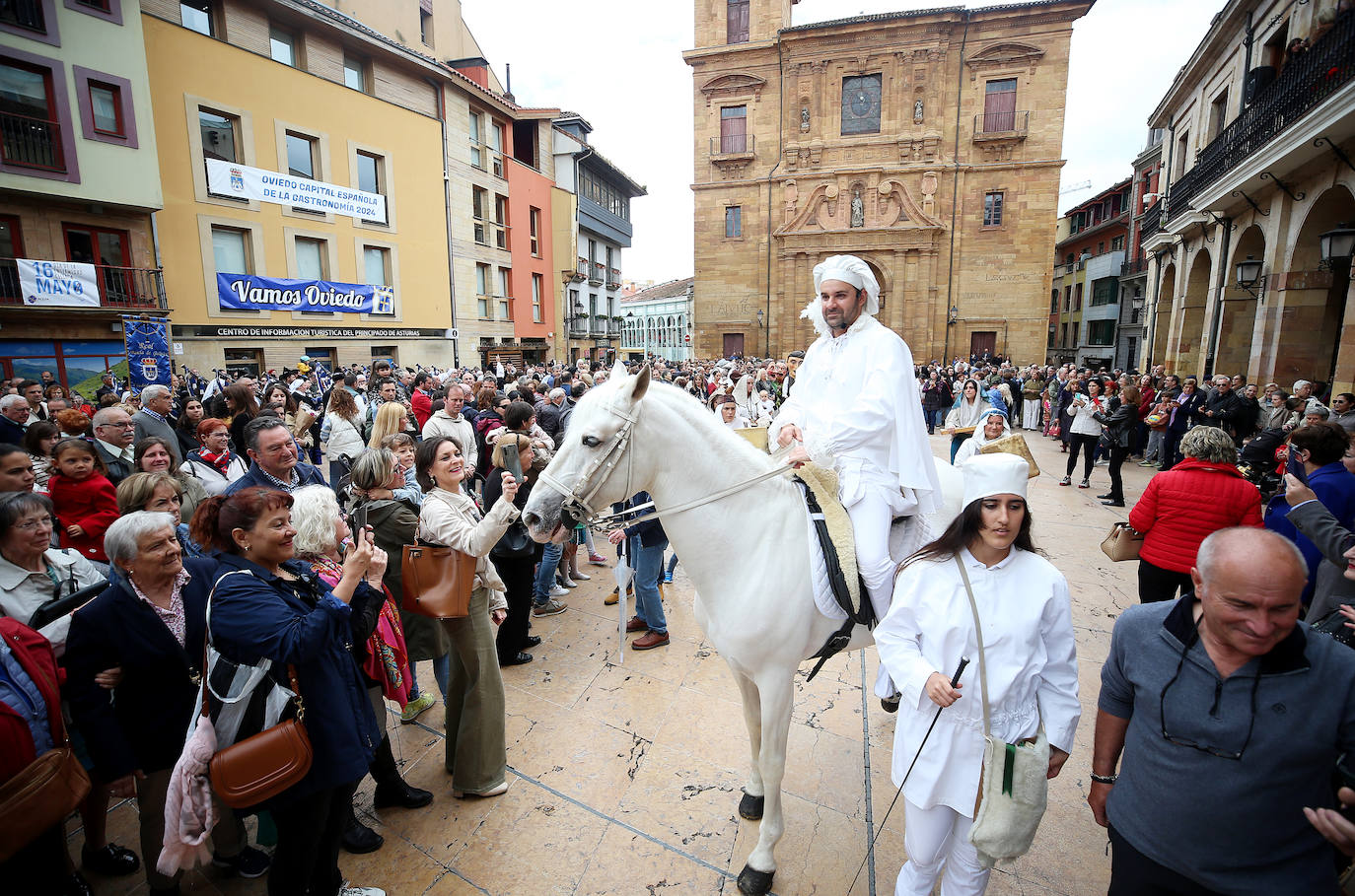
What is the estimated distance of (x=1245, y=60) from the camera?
39.2ft

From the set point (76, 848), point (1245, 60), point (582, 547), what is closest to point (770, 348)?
point (1245, 60)

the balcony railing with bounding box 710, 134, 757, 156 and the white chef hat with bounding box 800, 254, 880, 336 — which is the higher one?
the balcony railing with bounding box 710, 134, 757, 156

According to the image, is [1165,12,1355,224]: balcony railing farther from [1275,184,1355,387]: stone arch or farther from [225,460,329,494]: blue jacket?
[225,460,329,494]: blue jacket

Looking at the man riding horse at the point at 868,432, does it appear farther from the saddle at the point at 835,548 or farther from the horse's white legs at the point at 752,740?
the horse's white legs at the point at 752,740

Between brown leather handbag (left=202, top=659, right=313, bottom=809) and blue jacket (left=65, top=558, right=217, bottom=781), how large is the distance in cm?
51

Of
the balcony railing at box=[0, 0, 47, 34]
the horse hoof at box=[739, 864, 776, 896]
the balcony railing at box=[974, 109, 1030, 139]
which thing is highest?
the balcony railing at box=[974, 109, 1030, 139]

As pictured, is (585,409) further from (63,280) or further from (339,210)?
(339,210)

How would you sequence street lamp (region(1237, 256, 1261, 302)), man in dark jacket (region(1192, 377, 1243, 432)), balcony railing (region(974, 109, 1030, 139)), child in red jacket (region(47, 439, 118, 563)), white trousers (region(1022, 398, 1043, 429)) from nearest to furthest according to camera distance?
child in red jacket (region(47, 439, 118, 563)) < man in dark jacket (region(1192, 377, 1243, 432)) < street lamp (region(1237, 256, 1261, 302)) < white trousers (region(1022, 398, 1043, 429)) < balcony railing (region(974, 109, 1030, 139))

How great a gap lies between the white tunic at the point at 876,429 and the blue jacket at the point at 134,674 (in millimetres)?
2688

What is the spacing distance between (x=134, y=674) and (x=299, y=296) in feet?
62.2

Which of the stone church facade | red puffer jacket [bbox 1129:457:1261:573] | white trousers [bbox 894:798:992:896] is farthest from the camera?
the stone church facade

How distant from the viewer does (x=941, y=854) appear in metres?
2.07

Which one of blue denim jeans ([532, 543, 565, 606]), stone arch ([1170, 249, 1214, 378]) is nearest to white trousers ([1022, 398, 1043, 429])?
stone arch ([1170, 249, 1214, 378])

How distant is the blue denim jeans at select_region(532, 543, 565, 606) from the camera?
5466 mm
